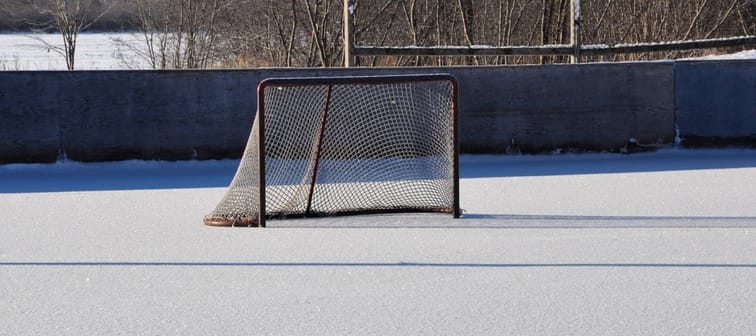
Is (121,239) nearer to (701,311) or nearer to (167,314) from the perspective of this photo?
(167,314)

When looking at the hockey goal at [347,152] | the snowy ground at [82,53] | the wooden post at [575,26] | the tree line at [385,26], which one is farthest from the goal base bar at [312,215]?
the snowy ground at [82,53]

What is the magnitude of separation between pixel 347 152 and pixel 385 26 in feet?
26.7

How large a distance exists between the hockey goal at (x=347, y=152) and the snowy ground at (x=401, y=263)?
37 cm

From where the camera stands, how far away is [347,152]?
446 inches

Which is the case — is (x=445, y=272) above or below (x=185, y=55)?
below

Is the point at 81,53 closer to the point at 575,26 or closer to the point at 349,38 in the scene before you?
the point at 349,38

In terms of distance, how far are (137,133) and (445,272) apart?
6.23 m

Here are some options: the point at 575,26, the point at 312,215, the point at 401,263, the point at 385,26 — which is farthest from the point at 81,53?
the point at 401,263

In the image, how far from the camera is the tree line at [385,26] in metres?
18.4

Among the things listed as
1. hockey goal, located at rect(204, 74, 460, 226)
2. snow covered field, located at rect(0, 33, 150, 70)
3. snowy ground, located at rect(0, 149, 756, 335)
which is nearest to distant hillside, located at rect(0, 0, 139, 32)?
snow covered field, located at rect(0, 33, 150, 70)

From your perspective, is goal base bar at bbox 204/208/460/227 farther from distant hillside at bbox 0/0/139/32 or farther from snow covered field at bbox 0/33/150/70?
distant hillside at bbox 0/0/139/32

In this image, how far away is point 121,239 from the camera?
27.2ft

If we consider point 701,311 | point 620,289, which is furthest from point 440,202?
point 701,311

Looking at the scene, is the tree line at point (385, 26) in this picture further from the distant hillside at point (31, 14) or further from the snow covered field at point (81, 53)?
the distant hillside at point (31, 14)
